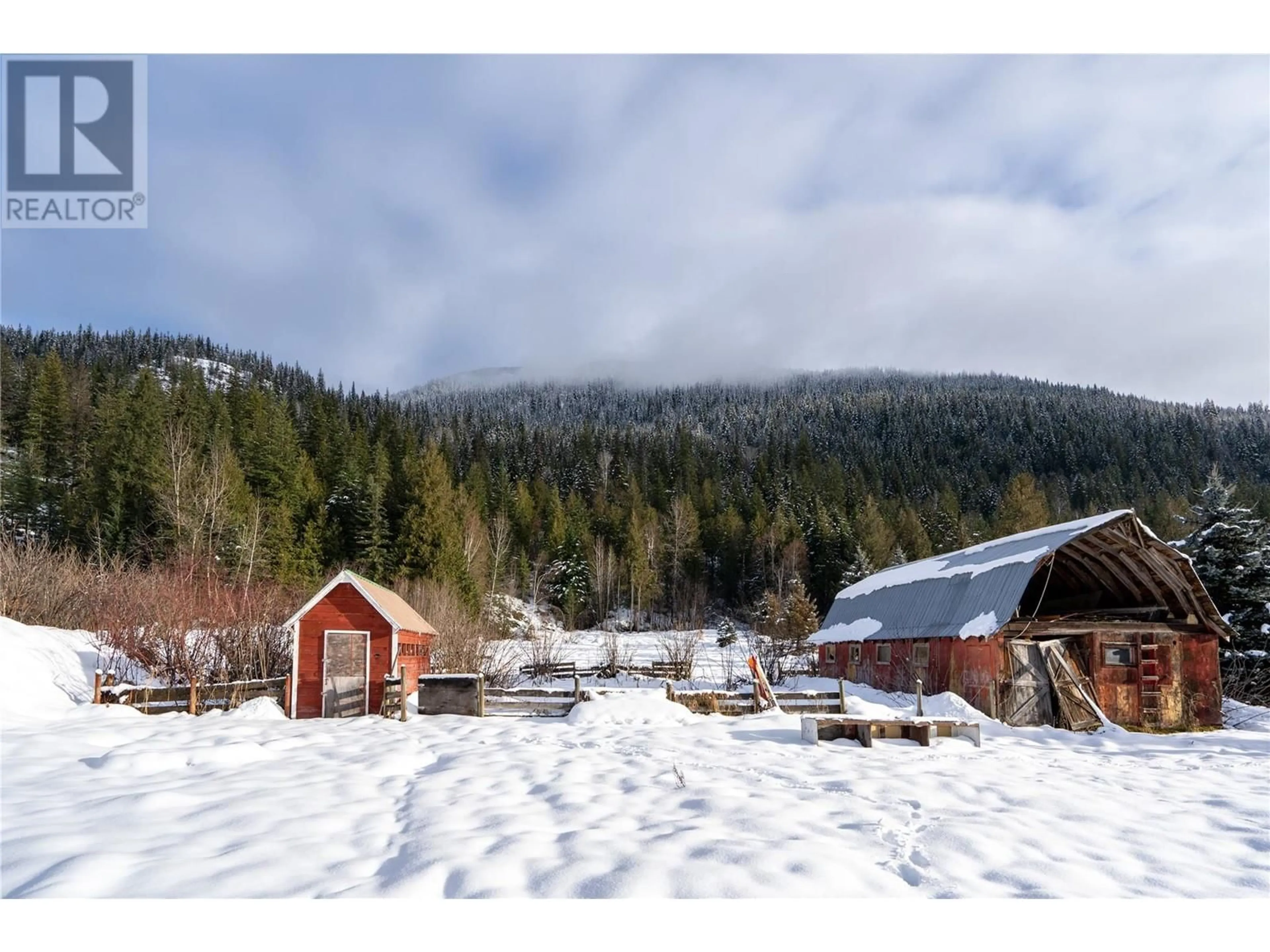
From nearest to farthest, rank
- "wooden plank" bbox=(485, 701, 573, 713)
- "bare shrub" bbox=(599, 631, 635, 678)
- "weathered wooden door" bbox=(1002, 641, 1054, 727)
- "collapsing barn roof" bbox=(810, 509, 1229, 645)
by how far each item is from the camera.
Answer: "wooden plank" bbox=(485, 701, 573, 713)
"weathered wooden door" bbox=(1002, 641, 1054, 727)
"collapsing barn roof" bbox=(810, 509, 1229, 645)
"bare shrub" bbox=(599, 631, 635, 678)

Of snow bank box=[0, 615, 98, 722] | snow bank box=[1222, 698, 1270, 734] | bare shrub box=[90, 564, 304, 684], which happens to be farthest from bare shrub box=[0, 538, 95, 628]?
snow bank box=[1222, 698, 1270, 734]

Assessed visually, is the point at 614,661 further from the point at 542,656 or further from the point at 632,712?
the point at 632,712

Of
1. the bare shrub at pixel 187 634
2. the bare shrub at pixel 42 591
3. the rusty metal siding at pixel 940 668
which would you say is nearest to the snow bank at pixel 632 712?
the rusty metal siding at pixel 940 668

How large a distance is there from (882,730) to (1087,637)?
8.53 m

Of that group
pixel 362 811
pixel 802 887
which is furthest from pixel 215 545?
pixel 802 887

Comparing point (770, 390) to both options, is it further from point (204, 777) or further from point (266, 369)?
point (204, 777)

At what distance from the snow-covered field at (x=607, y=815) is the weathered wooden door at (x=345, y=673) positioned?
4345 mm

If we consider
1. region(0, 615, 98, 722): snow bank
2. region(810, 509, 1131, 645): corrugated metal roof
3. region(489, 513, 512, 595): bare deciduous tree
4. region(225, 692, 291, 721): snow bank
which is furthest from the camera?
region(489, 513, 512, 595): bare deciduous tree

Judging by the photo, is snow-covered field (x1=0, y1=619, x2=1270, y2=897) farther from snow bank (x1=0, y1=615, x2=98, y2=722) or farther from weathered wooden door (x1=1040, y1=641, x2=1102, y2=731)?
weathered wooden door (x1=1040, y1=641, x2=1102, y2=731)

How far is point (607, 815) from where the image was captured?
7.94m

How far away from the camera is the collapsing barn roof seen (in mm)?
18266

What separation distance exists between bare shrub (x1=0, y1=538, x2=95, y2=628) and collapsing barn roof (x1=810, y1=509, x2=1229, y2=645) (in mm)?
26143

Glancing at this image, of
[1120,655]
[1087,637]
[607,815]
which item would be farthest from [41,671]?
[1120,655]

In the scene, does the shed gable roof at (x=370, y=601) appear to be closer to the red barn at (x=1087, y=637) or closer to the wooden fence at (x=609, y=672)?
the wooden fence at (x=609, y=672)
